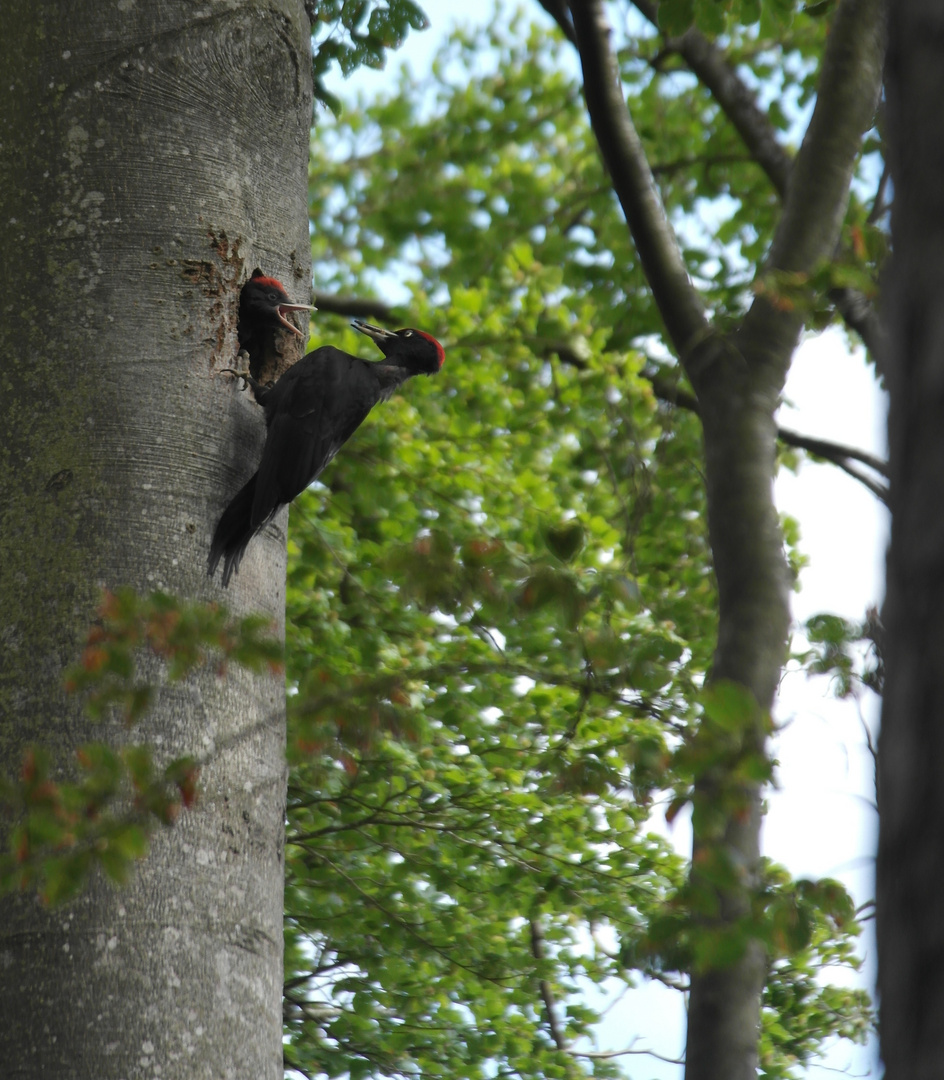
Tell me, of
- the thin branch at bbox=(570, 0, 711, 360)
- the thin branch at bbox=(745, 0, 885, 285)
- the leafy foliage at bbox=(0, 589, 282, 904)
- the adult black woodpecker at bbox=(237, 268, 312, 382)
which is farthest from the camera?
the thin branch at bbox=(570, 0, 711, 360)

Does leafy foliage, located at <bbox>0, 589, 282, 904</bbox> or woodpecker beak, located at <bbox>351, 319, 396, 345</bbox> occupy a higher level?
woodpecker beak, located at <bbox>351, 319, 396, 345</bbox>

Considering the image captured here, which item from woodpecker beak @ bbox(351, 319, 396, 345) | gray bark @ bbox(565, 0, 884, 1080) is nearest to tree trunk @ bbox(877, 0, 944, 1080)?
gray bark @ bbox(565, 0, 884, 1080)

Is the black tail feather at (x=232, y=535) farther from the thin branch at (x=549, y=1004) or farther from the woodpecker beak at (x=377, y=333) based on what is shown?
the thin branch at (x=549, y=1004)

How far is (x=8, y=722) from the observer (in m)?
2.02

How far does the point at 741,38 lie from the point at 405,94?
3.39 meters

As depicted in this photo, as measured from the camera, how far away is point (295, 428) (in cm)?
283

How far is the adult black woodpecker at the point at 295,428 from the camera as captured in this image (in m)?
2.37

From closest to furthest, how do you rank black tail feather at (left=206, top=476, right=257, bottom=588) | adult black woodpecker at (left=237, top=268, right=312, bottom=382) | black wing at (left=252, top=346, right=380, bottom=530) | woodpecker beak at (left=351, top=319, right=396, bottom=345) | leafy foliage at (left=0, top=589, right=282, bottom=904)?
leafy foliage at (left=0, top=589, right=282, bottom=904) → black tail feather at (left=206, top=476, right=257, bottom=588) → black wing at (left=252, top=346, right=380, bottom=530) → adult black woodpecker at (left=237, top=268, right=312, bottom=382) → woodpecker beak at (left=351, top=319, right=396, bottom=345)

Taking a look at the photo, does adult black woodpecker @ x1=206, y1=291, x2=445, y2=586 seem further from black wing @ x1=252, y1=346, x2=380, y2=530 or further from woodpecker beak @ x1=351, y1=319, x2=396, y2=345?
woodpecker beak @ x1=351, y1=319, x2=396, y2=345

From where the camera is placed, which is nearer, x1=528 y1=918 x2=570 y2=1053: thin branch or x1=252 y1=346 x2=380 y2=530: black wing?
x1=252 y1=346 x2=380 y2=530: black wing

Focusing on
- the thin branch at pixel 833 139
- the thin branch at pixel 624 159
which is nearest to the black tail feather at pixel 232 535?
the thin branch at pixel 624 159

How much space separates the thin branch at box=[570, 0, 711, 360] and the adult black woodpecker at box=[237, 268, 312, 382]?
0.93 metres

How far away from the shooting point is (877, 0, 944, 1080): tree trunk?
22.5 inches

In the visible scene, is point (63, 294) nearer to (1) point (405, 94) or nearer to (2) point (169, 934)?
(2) point (169, 934)
